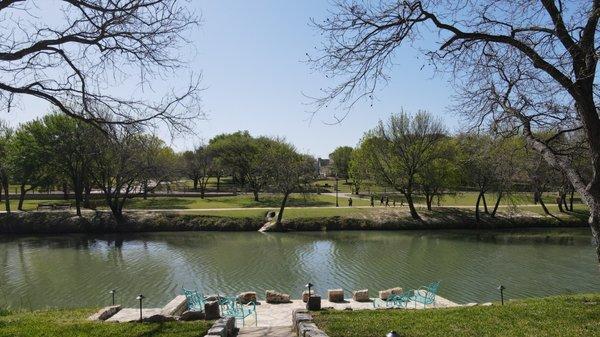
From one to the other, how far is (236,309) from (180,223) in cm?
2813

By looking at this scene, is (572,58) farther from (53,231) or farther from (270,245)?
(53,231)

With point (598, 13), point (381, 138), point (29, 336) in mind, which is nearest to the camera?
point (598, 13)

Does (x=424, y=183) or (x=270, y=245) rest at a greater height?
(x=424, y=183)

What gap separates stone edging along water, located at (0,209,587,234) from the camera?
131 feet

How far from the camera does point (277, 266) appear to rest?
24.7 m

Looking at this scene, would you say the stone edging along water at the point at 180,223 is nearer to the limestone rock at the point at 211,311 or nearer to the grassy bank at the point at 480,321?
the limestone rock at the point at 211,311

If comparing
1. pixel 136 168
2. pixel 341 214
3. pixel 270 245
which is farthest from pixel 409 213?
pixel 136 168

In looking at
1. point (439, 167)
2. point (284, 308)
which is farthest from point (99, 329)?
point (439, 167)

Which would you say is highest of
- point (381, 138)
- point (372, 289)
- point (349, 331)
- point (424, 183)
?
point (381, 138)

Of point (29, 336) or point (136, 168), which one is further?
point (136, 168)

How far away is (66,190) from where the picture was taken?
5875 cm

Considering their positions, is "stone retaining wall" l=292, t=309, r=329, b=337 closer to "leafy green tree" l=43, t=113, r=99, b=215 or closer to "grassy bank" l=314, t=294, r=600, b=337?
"grassy bank" l=314, t=294, r=600, b=337

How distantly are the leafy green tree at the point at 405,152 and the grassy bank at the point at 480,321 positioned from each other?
3326cm

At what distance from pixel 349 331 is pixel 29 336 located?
5826 mm
